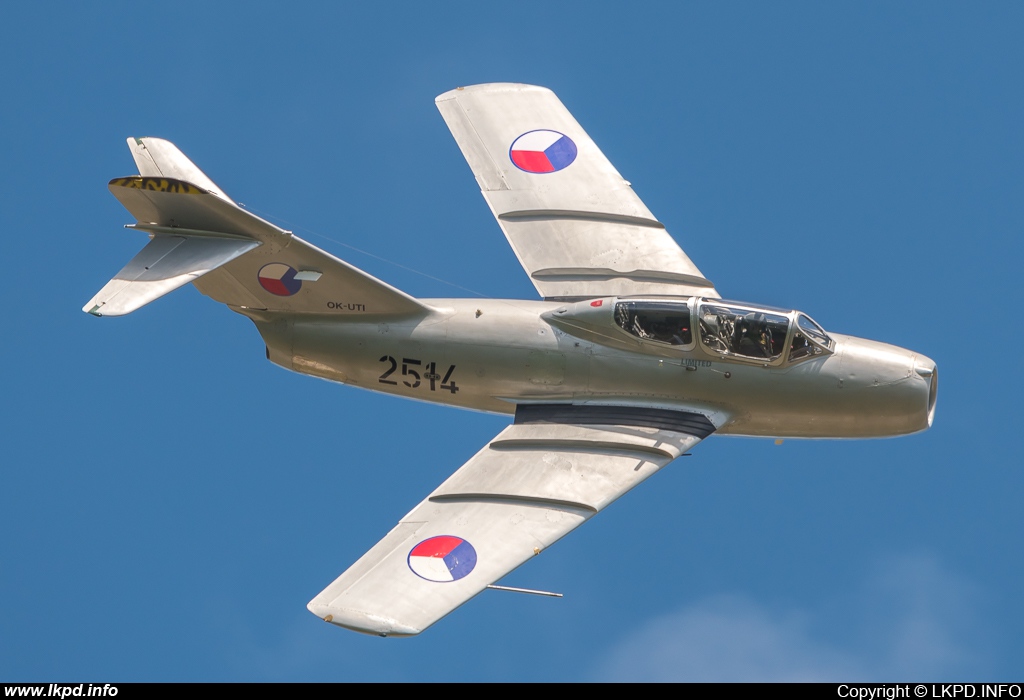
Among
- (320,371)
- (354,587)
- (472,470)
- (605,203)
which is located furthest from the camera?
(605,203)

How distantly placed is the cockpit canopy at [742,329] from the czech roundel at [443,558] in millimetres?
5012

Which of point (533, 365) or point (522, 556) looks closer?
point (522, 556)

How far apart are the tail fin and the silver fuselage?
1.03 ft

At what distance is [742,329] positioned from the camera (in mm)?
26719

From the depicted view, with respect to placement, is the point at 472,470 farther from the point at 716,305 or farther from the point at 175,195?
the point at 175,195

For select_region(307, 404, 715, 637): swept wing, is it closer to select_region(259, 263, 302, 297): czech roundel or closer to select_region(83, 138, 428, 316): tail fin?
select_region(83, 138, 428, 316): tail fin

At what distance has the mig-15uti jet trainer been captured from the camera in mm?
25641

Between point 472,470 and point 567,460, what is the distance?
152cm

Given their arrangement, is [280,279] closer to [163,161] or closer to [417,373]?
[417,373]

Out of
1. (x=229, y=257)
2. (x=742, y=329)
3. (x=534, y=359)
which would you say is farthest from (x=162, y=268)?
(x=742, y=329)

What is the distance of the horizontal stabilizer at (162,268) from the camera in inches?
1017

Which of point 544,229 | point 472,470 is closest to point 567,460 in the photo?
point 472,470

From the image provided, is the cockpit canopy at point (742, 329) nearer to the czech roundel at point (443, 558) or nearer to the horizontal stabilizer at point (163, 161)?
the czech roundel at point (443, 558)

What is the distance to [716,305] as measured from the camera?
88.0ft
